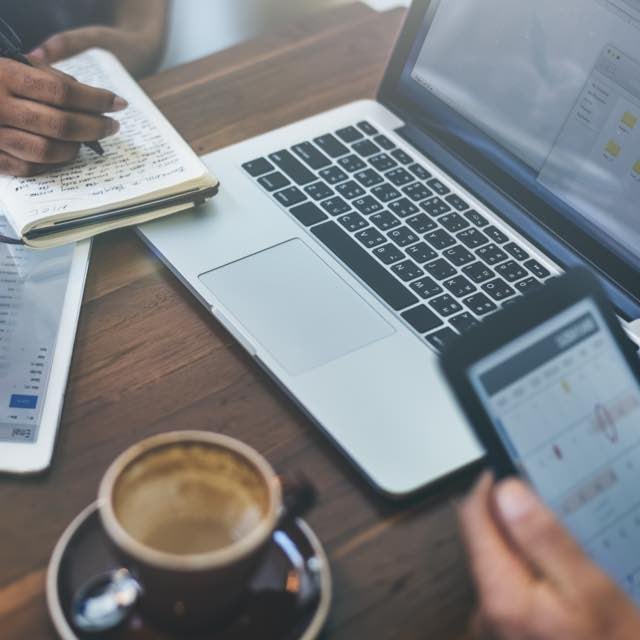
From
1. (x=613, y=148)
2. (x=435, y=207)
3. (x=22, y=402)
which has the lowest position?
(x=22, y=402)

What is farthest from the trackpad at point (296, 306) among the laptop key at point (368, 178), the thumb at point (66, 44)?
the thumb at point (66, 44)

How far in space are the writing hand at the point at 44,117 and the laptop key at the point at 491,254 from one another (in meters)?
0.36

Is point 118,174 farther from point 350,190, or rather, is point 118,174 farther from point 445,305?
point 445,305

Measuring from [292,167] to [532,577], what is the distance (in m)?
0.51

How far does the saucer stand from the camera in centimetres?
54

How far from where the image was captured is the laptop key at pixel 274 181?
876 mm

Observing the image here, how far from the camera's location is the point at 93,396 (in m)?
0.70

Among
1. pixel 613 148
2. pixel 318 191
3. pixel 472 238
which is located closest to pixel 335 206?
pixel 318 191

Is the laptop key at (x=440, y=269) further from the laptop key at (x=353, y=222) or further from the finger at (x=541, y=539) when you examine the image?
the finger at (x=541, y=539)

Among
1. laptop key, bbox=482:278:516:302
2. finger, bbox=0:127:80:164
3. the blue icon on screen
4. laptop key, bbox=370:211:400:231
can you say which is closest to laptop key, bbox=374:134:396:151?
laptop key, bbox=370:211:400:231

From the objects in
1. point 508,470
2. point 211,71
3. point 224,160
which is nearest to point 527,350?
point 508,470

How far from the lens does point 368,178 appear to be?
0.89m

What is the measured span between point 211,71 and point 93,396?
0.50m

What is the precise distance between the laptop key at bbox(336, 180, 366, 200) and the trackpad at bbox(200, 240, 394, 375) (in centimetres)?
8
